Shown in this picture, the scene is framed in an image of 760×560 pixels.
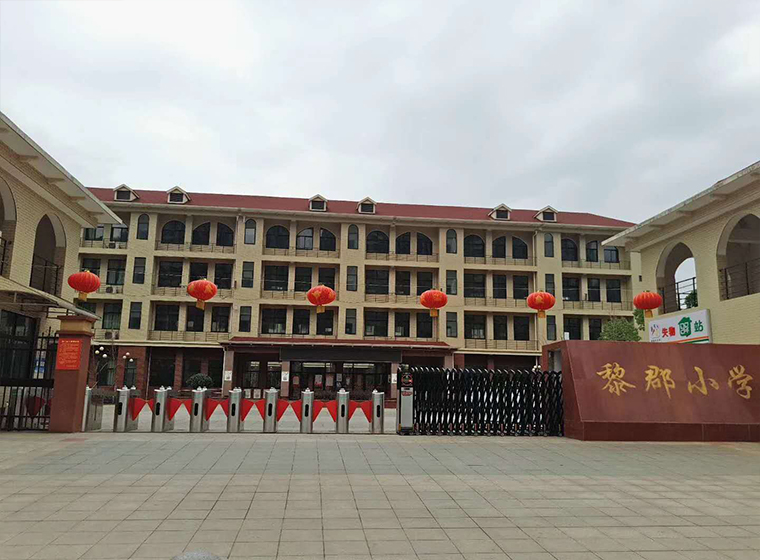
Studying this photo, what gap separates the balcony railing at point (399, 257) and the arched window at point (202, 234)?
29.7 ft

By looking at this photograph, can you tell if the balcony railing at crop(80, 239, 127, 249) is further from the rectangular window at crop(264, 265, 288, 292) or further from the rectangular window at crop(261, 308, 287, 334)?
the rectangular window at crop(261, 308, 287, 334)

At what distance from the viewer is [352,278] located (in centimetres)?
3350

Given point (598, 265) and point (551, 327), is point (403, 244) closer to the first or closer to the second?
point (551, 327)

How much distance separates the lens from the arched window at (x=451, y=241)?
112 ft

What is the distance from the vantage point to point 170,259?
3303 cm

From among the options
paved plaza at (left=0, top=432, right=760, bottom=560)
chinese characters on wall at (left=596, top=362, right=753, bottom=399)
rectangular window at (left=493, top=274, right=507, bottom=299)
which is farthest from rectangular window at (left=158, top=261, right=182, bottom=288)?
chinese characters on wall at (left=596, top=362, right=753, bottom=399)

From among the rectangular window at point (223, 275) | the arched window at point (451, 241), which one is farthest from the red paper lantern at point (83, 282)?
the arched window at point (451, 241)

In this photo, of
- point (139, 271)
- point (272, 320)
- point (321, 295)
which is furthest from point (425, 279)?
point (321, 295)

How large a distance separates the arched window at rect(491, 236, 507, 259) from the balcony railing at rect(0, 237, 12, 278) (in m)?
26.1

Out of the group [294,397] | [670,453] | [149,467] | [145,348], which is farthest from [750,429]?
[145,348]

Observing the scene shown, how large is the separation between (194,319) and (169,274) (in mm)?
2936

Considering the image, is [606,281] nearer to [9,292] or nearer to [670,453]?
[670,453]

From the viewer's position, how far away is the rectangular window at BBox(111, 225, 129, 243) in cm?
3288

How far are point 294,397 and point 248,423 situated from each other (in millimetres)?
15754
